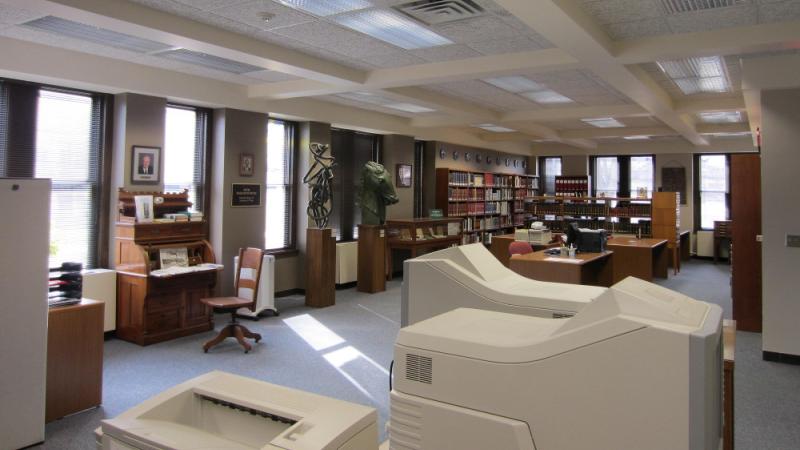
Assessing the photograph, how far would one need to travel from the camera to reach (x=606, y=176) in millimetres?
14102

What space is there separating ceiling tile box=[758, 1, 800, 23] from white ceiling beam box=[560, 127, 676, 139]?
686cm

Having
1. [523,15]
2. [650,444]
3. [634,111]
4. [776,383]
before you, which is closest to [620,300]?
[650,444]

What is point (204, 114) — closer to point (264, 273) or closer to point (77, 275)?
point (264, 273)

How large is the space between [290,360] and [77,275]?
6.39 feet

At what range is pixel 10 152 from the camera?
5199mm

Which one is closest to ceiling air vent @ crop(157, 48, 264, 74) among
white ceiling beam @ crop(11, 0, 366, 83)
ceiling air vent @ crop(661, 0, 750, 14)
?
white ceiling beam @ crop(11, 0, 366, 83)

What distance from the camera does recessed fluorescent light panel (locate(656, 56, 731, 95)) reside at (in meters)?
5.84

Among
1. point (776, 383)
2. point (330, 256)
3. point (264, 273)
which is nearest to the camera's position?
point (776, 383)

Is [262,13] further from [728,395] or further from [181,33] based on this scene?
[728,395]

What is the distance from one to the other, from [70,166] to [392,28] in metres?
3.76

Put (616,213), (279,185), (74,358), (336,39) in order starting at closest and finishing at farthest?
(74,358) < (336,39) < (279,185) < (616,213)

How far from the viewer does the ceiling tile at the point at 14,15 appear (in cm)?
409

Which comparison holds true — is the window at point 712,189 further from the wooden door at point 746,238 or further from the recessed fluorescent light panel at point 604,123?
the wooden door at point 746,238

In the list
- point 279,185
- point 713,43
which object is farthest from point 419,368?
point 279,185
